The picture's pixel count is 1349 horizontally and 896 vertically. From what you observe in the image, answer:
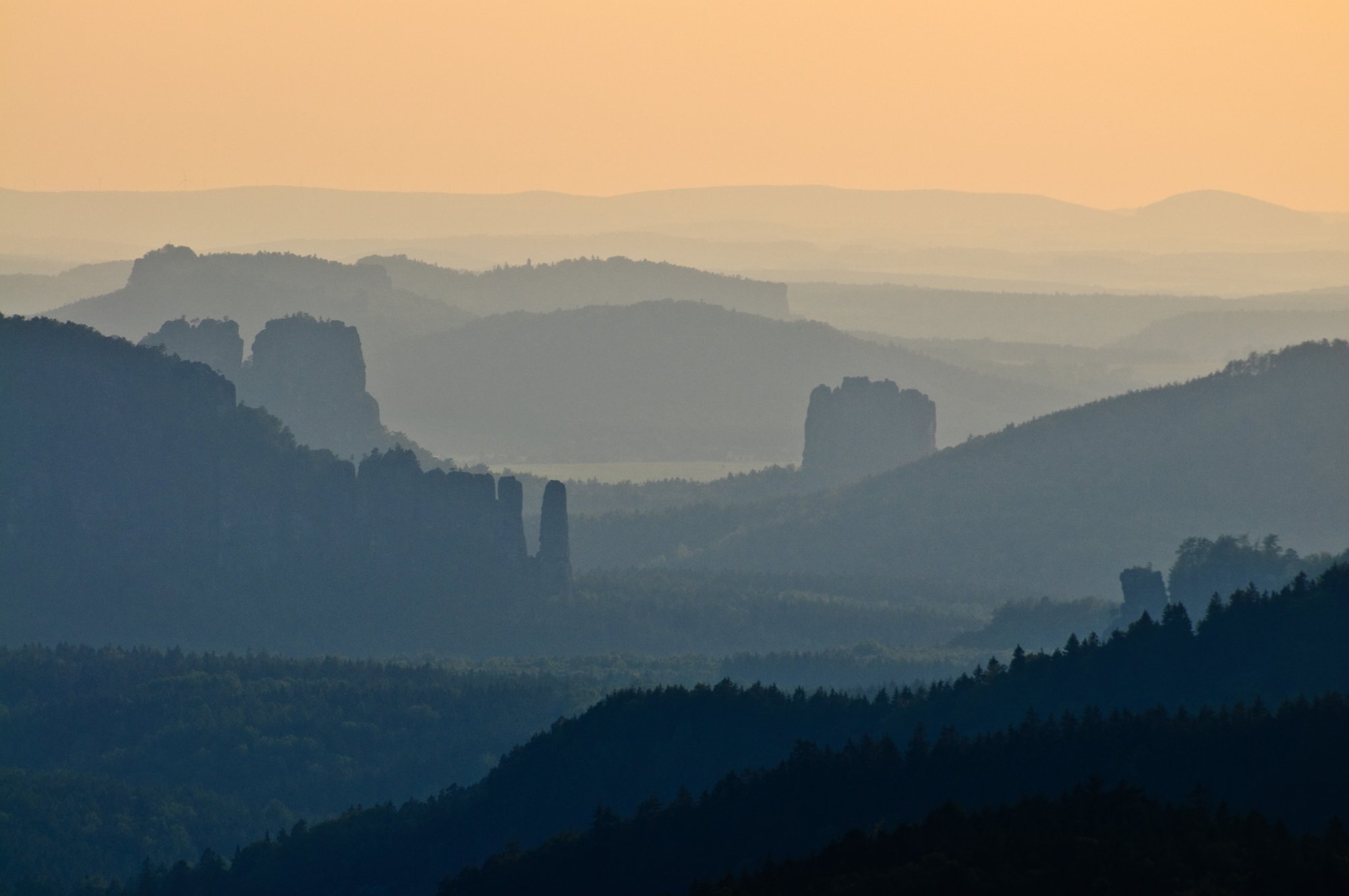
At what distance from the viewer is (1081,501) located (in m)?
175

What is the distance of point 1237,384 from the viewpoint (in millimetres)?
186500

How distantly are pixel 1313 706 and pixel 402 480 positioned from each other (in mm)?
99006

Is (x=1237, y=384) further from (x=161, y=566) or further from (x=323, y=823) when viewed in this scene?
(x=323, y=823)

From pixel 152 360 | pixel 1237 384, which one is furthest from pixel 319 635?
pixel 1237 384

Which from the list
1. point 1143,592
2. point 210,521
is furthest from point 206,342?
point 1143,592

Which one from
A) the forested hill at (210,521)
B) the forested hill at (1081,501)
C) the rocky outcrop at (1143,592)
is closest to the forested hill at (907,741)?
the rocky outcrop at (1143,592)

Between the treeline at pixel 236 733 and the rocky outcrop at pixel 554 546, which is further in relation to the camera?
the rocky outcrop at pixel 554 546

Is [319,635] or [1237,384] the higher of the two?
[1237,384]

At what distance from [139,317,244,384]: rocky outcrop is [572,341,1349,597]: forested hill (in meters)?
26.4

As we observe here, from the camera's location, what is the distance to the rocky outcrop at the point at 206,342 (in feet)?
616

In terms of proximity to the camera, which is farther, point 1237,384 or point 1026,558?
point 1237,384

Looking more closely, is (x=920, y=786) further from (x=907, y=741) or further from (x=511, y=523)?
(x=511, y=523)

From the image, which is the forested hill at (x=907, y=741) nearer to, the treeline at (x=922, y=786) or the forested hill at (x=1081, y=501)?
the treeline at (x=922, y=786)

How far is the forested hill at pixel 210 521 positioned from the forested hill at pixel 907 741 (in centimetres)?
5667
